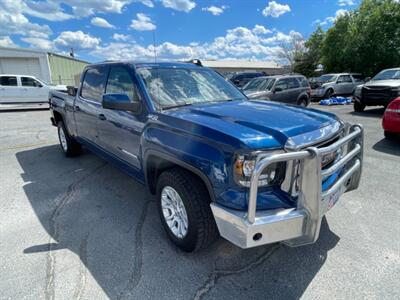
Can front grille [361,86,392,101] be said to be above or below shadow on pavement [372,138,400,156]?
above

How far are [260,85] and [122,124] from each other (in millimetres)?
8869

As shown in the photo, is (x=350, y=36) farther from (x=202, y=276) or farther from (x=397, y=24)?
(x=202, y=276)

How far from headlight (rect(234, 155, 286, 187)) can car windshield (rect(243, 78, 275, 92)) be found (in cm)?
915

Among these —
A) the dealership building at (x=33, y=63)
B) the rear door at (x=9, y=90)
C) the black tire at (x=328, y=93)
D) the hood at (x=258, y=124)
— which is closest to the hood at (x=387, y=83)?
the black tire at (x=328, y=93)

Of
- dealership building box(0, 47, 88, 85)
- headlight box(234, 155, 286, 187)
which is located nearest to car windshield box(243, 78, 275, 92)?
headlight box(234, 155, 286, 187)

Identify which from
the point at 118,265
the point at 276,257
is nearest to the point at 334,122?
the point at 276,257

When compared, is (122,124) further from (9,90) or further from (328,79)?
(328,79)

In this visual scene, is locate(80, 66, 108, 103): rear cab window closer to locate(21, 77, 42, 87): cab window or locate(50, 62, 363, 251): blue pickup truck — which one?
locate(50, 62, 363, 251): blue pickup truck

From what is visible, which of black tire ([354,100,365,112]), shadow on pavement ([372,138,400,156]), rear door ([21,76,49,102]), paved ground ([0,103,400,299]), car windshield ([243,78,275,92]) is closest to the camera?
paved ground ([0,103,400,299])

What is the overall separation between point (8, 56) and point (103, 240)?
2396cm

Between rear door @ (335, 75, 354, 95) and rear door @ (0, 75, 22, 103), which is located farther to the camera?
rear door @ (335, 75, 354, 95)

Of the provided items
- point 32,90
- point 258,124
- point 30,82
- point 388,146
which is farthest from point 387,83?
point 30,82

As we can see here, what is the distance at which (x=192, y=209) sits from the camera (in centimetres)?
229

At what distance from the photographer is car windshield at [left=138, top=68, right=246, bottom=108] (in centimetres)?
300
